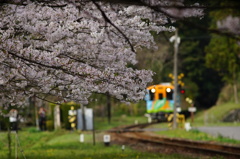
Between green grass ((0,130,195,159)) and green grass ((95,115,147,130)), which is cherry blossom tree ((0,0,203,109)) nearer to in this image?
green grass ((0,130,195,159))

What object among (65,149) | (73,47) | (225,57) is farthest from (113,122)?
(73,47)

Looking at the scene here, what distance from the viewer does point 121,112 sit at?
68688 millimetres

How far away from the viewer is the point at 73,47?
10008 mm

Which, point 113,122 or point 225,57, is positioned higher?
point 225,57

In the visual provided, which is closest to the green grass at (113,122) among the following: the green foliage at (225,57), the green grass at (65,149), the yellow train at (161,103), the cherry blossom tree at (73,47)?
the yellow train at (161,103)

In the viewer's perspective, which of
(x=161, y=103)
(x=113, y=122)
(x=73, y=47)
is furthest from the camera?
(x=113, y=122)

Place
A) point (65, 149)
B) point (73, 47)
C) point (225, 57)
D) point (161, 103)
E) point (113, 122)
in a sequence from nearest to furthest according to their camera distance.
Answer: point (73, 47), point (65, 149), point (161, 103), point (225, 57), point (113, 122)

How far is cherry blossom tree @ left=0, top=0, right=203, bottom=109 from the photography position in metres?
9.19

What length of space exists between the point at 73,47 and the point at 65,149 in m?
10.7

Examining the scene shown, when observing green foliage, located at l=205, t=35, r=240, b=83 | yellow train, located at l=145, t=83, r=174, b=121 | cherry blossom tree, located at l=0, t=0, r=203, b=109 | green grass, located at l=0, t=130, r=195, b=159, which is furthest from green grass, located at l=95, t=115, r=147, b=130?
cherry blossom tree, located at l=0, t=0, r=203, b=109

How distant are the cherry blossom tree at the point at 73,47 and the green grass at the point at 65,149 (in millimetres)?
4941

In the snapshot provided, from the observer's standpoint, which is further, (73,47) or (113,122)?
(113,122)

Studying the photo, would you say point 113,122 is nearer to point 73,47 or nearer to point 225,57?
point 225,57

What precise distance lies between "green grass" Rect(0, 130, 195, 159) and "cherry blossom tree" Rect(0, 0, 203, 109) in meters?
4.94
